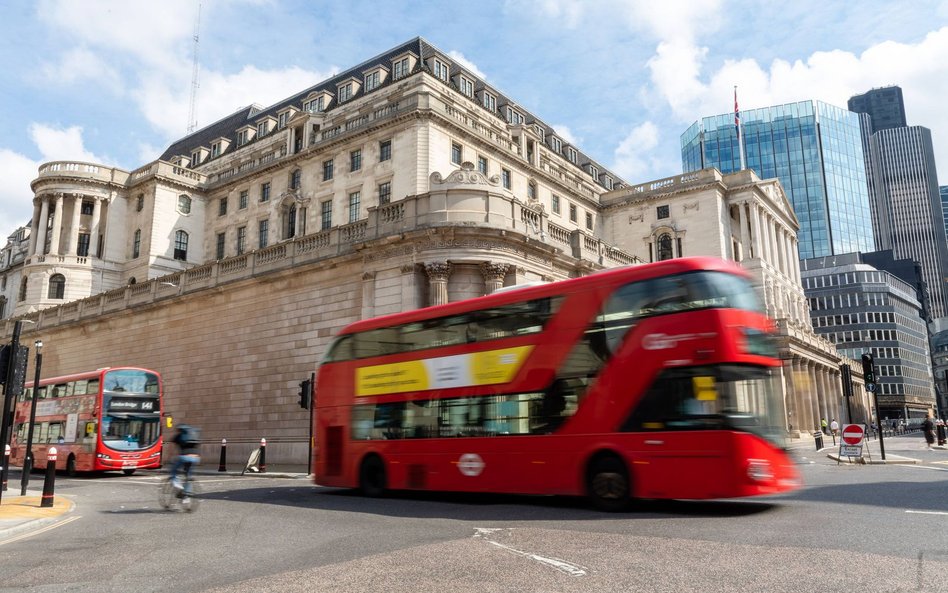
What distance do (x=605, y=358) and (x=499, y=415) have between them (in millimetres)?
2520

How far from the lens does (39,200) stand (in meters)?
55.3

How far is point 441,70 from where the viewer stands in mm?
49500

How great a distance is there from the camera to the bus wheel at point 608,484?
36.4 ft

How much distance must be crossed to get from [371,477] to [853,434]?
16000 mm

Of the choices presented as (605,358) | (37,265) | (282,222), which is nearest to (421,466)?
(605,358)

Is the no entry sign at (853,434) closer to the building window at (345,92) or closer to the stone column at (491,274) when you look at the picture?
the stone column at (491,274)

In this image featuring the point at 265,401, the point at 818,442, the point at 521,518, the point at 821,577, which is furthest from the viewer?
the point at 818,442

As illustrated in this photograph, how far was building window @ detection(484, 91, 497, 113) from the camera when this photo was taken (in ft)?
173

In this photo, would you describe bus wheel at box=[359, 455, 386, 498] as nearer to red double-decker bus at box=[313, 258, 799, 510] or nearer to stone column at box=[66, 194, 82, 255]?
red double-decker bus at box=[313, 258, 799, 510]

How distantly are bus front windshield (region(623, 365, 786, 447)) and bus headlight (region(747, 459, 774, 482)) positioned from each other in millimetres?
446


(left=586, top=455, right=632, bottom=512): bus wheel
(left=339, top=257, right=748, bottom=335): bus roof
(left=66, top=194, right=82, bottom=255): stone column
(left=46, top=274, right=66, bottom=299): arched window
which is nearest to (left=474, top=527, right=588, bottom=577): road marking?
(left=586, top=455, right=632, bottom=512): bus wheel

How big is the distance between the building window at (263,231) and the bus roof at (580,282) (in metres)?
36.3

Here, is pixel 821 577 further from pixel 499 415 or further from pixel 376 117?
pixel 376 117

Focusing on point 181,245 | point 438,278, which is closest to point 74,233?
point 181,245
